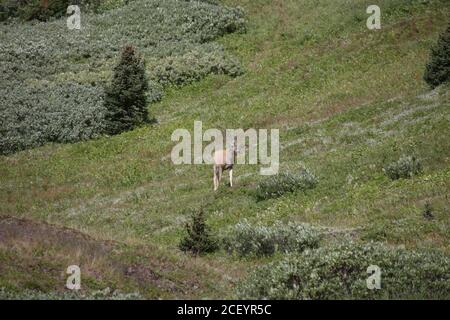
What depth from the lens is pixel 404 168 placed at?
22219 mm

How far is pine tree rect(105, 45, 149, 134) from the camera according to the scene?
38.7m

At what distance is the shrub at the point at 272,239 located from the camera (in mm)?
16406

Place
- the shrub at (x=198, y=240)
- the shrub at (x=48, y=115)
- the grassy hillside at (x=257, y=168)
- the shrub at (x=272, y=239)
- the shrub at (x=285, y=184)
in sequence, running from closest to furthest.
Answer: the grassy hillside at (x=257, y=168) → the shrub at (x=272, y=239) → the shrub at (x=198, y=240) → the shrub at (x=285, y=184) → the shrub at (x=48, y=115)

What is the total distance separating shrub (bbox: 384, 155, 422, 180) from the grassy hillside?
448 millimetres

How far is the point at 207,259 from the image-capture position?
16.8 m

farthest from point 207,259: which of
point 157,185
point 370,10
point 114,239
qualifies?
point 370,10

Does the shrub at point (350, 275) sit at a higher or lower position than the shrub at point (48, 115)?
lower

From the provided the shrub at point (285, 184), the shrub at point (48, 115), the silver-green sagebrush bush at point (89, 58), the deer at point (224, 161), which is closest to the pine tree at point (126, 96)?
the shrub at point (48, 115)

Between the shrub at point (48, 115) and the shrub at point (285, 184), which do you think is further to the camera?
the shrub at point (48, 115)

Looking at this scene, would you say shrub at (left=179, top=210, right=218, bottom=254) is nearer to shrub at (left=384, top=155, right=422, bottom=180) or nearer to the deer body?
the deer body

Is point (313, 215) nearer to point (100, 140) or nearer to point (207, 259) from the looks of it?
point (207, 259)

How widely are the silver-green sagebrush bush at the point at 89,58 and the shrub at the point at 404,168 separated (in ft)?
71.0

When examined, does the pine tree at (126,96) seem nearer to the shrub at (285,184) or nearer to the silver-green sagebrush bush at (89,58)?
the silver-green sagebrush bush at (89,58)
